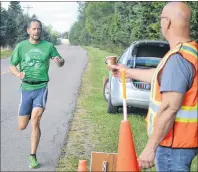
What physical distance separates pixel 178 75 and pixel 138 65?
652 cm

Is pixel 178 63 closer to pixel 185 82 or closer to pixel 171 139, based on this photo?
pixel 185 82

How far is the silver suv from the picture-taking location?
30.6ft

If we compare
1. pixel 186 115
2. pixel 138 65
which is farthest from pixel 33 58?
pixel 138 65

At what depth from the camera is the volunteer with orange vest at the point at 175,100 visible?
319 centimetres

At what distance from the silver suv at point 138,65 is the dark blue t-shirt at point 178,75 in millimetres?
6061

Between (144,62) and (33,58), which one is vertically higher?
(33,58)

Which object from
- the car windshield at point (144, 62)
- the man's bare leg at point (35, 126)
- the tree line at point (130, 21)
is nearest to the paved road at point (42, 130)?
the man's bare leg at point (35, 126)

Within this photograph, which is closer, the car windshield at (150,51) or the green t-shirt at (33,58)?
the green t-shirt at (33,58)

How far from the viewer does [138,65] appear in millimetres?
9664

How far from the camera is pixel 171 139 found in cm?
332

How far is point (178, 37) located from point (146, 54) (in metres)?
6.76

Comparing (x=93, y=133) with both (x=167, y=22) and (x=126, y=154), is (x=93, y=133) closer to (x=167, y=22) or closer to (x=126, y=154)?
(x=126, y=154)

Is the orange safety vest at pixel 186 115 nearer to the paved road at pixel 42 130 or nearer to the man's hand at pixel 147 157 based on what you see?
the man's hand at pixel 147 157

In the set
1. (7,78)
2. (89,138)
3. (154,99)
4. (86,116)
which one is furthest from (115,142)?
(7,78)
